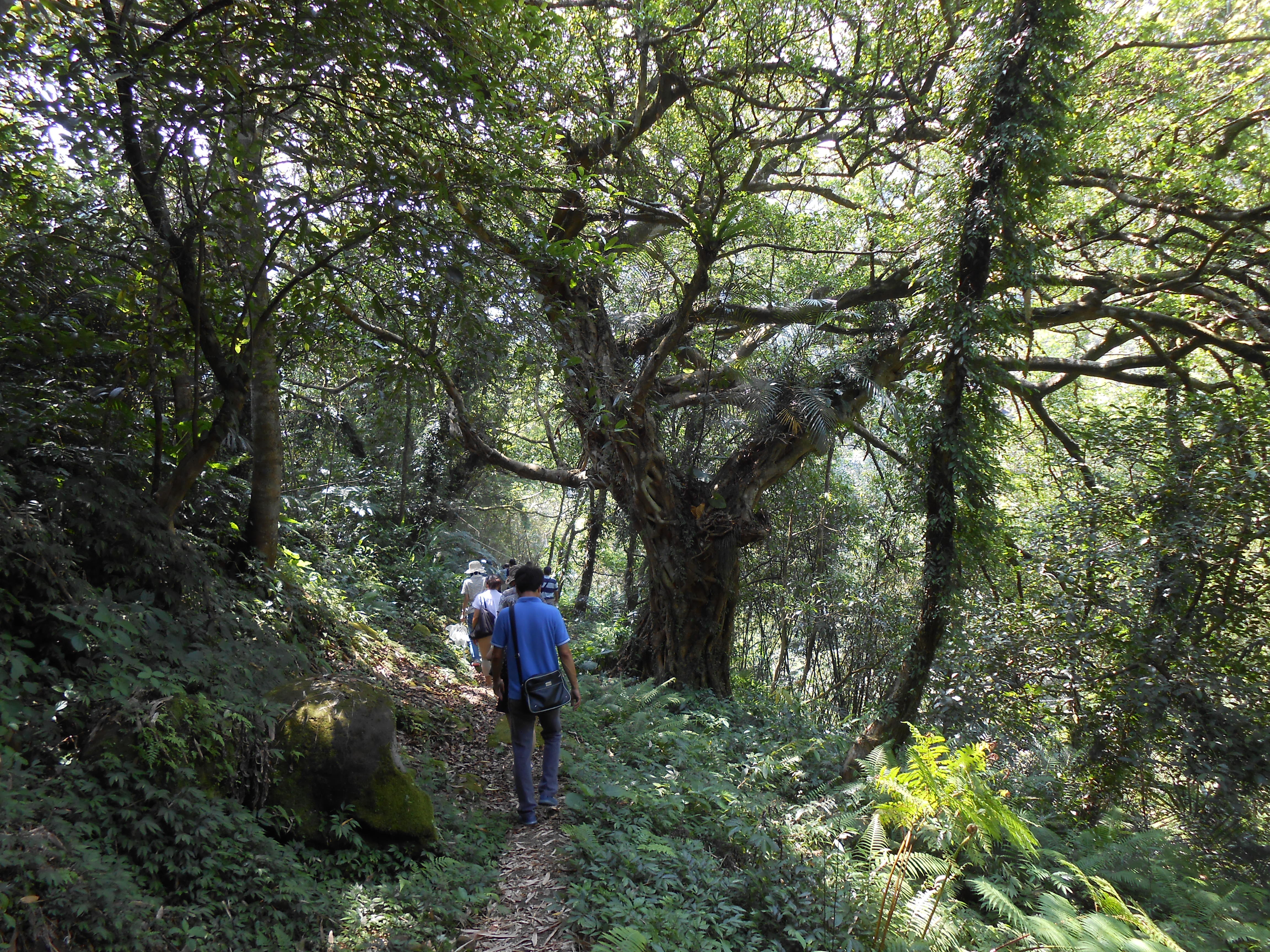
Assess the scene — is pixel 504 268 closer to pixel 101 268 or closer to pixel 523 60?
pixel 523 60

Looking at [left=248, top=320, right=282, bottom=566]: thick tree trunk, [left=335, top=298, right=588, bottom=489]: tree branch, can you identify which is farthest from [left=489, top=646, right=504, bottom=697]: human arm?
[left=248, top=320, right=282, bottom=566]: thick tree trunk

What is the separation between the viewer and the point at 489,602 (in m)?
7.89

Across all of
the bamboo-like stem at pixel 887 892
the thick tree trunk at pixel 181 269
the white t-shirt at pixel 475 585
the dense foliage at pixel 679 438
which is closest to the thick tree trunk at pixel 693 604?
the dense foliage at pixel 679 438

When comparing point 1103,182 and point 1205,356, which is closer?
point 1103,182

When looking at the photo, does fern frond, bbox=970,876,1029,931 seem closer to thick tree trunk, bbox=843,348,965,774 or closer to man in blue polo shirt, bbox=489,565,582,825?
thick tree trunk, bbox=843,348,965,774

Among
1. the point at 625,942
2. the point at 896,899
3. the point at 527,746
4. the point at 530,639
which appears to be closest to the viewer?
the point at 625,942

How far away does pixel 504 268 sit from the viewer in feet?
19.1

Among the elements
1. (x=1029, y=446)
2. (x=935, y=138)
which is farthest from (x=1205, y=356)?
(x=935, y=138)

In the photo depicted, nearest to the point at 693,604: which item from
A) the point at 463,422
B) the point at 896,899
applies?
the point at 463,422

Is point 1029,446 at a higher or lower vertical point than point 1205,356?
lower

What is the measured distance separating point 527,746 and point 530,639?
732 mm

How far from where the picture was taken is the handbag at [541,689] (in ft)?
15.6

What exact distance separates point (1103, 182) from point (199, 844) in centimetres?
1083

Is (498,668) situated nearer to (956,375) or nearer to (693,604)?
(956,375)
